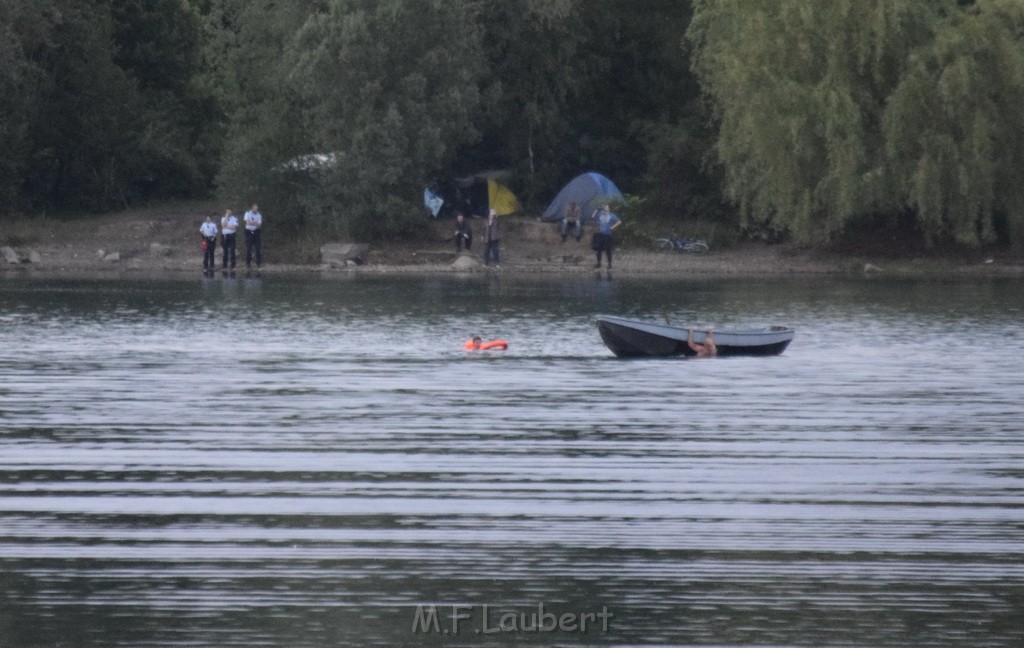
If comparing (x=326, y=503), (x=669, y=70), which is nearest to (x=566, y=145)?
(x=669, y=70)

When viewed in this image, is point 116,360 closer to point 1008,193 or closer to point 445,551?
point 445,551

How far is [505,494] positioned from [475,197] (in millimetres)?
47225

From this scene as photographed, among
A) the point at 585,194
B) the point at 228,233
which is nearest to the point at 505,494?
the point at 228,233

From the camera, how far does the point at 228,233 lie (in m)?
54.1

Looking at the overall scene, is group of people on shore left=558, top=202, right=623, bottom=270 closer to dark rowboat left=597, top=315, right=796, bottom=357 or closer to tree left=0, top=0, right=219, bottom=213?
tree left=0, top=0, right=219, bottom=213

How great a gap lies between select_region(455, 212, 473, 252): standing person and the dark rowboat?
93.9 feet

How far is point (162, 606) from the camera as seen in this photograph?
35.8 feet

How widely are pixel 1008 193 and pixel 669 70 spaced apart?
14.7m

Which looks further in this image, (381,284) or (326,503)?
(381,284)

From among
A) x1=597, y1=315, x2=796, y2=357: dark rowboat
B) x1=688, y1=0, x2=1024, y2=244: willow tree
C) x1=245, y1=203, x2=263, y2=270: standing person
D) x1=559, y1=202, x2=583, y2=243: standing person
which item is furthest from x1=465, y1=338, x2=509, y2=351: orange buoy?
x1=559, y1=202, x2=583, y2=243: standing person

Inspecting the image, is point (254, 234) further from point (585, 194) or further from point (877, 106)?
point (877, 106)

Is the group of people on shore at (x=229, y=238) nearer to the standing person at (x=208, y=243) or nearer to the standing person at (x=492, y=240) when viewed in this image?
the standing person at (x=208, y=243)

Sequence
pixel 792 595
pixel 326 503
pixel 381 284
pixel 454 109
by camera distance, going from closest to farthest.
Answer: pixel 792 595 < pixel 326 503 < pixel 381 284 < pixel 454 109

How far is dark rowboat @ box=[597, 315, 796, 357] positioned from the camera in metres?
27.7
